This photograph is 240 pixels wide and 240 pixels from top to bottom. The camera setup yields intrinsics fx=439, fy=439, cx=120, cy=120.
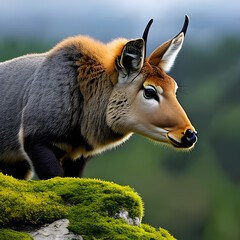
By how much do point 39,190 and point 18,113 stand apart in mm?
2443

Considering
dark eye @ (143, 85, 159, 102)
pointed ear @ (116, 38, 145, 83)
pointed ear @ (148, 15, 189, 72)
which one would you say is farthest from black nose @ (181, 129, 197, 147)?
pointed ear @ (148, 15, 189, 72)

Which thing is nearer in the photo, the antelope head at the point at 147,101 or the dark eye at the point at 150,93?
the antelope head at the point at 147,101

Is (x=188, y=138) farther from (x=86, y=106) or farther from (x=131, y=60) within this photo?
(x=86, y=106)

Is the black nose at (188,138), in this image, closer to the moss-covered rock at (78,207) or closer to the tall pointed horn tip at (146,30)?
the moss-covered rock at (78,207)

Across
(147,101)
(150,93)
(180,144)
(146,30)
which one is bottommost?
(180,144)

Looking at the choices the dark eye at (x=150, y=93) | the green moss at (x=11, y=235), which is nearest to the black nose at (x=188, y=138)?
the dark eye at (x=150, y=93)

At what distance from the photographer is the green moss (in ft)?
13.1

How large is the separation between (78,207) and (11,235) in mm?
803

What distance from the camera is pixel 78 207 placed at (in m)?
4.58

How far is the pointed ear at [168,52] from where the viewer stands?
21.7 ft

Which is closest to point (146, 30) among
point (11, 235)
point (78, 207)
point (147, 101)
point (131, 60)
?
point (131, 60)

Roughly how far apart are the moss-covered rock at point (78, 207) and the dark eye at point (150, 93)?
1705 mm

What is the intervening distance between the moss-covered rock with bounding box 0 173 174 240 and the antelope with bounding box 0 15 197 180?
4.19 ft

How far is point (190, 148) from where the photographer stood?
6.02 m
